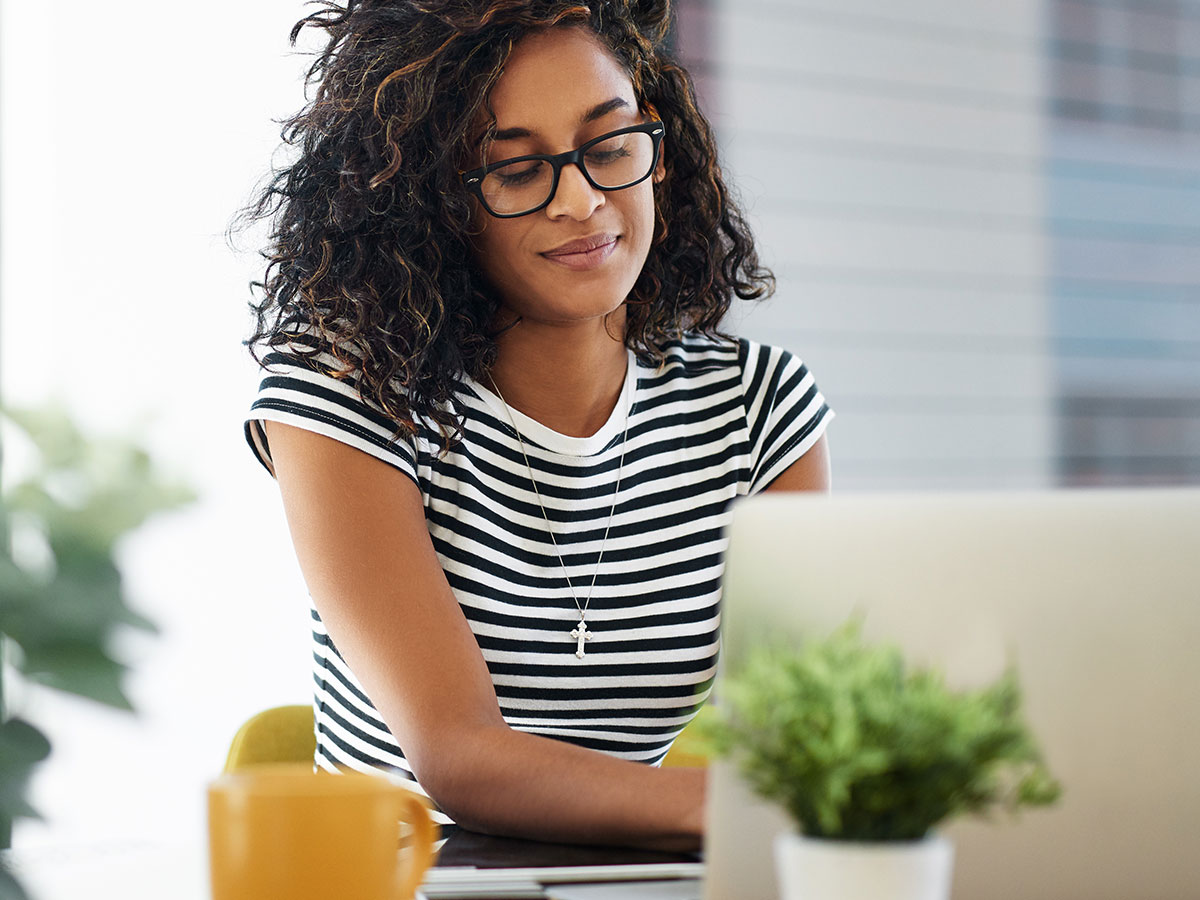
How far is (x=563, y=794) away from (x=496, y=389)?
66 cm

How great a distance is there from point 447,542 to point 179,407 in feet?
4.16

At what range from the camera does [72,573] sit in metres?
1.09

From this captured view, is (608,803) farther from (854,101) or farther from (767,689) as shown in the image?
(854,101)

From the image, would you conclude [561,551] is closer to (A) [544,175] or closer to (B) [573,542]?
(B) [573,542]

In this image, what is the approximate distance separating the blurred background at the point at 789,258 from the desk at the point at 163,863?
217 mm

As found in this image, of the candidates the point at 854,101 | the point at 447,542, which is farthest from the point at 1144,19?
the point at 447,542

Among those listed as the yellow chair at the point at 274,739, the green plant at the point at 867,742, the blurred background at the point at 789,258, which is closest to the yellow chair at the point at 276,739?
the yellow chair at the point at 274,739

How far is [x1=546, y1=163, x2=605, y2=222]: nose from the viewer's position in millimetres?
1379

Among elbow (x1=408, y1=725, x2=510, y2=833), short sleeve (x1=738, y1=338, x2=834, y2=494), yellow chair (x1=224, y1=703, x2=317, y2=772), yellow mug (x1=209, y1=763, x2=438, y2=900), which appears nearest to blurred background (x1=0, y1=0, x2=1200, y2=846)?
yellow chair (x1=224, y1=703, x2=317, y2=772)

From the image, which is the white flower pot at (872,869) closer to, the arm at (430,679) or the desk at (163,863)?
the desk at (163,863)

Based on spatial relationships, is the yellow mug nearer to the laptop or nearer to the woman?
the laptop

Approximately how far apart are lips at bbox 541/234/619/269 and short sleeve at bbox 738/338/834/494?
33 cm

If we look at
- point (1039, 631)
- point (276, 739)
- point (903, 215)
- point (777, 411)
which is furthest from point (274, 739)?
point (903, 215)

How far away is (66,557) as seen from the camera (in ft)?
3.62
